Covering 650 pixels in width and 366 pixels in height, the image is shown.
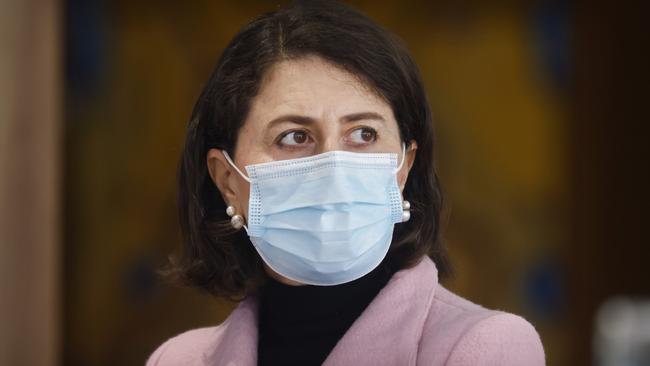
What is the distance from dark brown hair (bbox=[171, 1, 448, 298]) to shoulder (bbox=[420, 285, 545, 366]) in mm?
263

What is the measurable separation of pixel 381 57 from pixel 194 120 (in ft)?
1.54

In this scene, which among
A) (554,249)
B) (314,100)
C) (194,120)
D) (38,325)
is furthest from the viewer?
(554,249)

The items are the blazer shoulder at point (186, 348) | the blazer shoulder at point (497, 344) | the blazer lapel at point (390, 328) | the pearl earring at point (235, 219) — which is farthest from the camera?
the blazer shoulder at point (186, 348)

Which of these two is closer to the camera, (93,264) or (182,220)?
(182,220)

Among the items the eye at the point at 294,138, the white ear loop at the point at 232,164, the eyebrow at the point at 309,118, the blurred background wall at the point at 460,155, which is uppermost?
the eyebrow at the point at 309,118

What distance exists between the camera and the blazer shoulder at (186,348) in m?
2.66

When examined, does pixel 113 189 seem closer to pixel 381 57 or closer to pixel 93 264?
pixel 93 264

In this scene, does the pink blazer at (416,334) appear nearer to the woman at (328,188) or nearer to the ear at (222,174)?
the woman at (328,188)

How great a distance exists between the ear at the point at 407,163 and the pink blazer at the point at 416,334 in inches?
7.2

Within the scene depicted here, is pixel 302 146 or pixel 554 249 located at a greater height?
pixel 302 146

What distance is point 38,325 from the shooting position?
4809mm

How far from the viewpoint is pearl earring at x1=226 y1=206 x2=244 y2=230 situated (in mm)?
2514

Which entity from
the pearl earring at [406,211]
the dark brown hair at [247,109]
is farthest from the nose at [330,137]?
the pearl earring at [406,211]

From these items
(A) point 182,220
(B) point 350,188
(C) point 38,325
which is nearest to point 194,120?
(A) point 182,220
